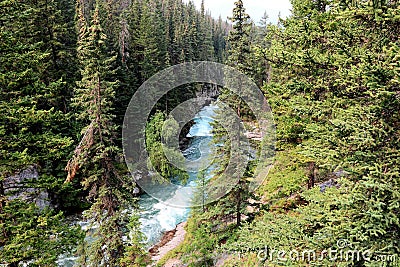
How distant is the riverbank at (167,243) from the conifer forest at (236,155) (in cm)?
12

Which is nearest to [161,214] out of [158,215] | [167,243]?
[158,215]

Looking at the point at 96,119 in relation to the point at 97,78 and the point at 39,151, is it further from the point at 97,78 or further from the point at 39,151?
the point at 39,151

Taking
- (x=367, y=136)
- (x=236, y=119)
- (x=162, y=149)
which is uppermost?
(x=236, y=119)

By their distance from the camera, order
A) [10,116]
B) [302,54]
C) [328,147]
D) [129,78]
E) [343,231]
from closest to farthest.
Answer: [343,231], [328,147], [302,54], [10,116], [129,78]

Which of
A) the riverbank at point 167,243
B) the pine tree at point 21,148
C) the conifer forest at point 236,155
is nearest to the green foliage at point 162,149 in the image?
the conifer forest at point 236,155

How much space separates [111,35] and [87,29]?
2545cm

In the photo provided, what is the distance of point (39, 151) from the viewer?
26.0ft

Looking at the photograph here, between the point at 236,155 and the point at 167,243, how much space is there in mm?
10267

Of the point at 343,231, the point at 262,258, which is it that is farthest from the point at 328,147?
the point at 262,258

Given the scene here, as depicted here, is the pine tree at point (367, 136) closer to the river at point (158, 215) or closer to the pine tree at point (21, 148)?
the pine tree at point (21, 148)

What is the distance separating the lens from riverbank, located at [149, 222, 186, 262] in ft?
60.2

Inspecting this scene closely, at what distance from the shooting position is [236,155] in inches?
490

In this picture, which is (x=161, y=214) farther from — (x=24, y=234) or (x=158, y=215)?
(x=24, y=234)

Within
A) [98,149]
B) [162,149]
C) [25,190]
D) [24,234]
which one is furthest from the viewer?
[162,149]
